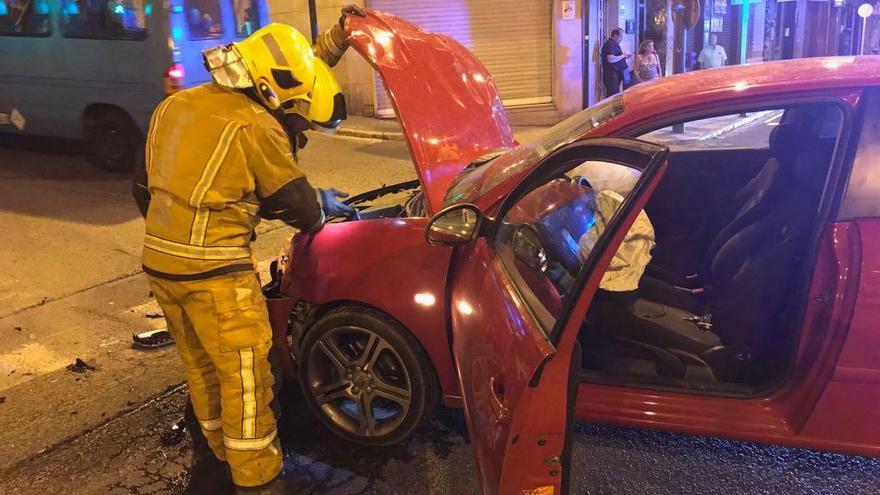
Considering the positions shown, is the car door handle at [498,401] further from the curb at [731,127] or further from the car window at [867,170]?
the curb at [731,127]

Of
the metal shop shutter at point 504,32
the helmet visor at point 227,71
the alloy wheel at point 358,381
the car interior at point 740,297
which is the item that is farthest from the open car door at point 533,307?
the metal shop shutter at point 504,32

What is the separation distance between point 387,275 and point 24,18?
7.55 m

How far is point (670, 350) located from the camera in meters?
2.99

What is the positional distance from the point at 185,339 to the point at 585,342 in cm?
162

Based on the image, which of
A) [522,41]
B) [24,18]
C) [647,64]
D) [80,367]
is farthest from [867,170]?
[522,41]

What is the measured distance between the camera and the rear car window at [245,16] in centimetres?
844

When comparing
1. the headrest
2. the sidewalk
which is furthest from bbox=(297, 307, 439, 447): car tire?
the sidewalk

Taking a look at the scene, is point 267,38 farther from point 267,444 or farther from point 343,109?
point 267,444

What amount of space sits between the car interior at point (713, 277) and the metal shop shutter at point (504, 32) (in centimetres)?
1055

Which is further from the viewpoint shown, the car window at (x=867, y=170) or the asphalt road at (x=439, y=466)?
the asphalt road at (x=439, y=466)

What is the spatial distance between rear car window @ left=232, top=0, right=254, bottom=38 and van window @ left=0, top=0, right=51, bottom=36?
204cm

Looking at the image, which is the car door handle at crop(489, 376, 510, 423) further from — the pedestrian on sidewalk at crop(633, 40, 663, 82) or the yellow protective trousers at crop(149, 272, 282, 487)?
the pedestrian on sidewalk at crop(633, 40, 663, 82)

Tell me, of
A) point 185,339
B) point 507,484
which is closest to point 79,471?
point 185,339

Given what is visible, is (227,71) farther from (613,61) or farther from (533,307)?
(613,61)
